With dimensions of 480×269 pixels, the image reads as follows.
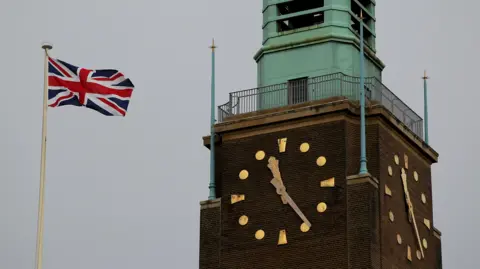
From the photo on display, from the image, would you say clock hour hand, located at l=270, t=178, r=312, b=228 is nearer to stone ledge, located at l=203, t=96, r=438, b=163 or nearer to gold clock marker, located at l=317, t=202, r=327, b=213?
gold clock marker, located at l=317, t=202, r=327, b=213

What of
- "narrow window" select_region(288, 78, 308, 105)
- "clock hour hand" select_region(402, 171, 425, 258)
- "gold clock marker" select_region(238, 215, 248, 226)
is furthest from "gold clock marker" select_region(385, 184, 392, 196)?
"gold clock marker" select_region(238, 215, 248, 226)

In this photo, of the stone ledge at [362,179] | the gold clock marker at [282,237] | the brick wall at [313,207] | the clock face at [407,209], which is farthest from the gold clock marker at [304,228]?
the clock face at [407,209]

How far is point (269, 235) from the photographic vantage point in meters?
70.2

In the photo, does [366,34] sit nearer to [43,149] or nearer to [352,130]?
[352,130]

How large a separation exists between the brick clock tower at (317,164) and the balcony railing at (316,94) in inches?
1.5

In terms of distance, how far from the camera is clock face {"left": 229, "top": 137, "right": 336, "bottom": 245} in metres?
69.8

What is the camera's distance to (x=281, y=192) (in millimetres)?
70562

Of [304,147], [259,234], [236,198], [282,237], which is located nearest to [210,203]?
Answer: [236,198]

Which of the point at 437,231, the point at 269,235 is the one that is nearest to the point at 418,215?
the point at 437,231

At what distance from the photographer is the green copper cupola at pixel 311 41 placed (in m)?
73.1

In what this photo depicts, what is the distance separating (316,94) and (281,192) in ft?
14.1

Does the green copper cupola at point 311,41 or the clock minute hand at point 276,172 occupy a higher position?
the green copper cupola at point 311,41

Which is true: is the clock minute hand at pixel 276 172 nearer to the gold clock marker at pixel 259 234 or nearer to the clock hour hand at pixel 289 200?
the clock hour hand at pixel 289 200

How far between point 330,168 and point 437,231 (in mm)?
6881
